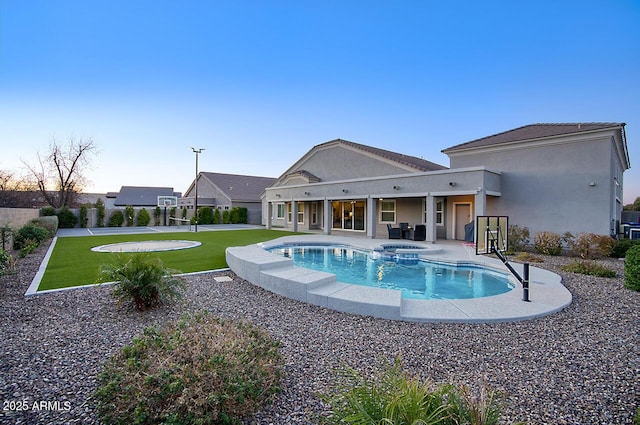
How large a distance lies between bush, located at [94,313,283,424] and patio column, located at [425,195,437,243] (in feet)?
46.0

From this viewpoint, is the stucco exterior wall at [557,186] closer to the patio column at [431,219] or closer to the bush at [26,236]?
the patio column at [431,219]

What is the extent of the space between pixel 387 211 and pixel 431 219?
4.91 metres

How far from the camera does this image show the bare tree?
3181cm

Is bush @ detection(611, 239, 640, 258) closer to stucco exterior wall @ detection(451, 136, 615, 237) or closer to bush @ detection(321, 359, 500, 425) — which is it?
stucco exterior wall @ detection(451, 136, 615, 237)

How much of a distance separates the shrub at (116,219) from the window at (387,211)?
2463 centimetres

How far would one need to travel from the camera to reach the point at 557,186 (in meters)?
14.6

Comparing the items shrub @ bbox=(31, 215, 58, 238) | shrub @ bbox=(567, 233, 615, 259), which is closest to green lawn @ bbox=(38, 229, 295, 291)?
shrub @ bbox=(31, 215, 58, 238)

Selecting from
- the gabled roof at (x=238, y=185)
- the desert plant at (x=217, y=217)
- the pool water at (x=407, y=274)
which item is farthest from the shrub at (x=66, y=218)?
the pool water at (x=407, y=274)

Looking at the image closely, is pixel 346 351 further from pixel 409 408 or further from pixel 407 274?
pixel 407 274

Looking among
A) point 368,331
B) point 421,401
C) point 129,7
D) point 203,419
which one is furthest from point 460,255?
point 129,7

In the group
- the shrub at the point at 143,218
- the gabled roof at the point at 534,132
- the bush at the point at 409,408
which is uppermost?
the gabled roof at the point at 534,132

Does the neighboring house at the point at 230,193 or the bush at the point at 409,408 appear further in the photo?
the neighboring house at the point at 230,193

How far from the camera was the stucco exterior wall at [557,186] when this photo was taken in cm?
1355

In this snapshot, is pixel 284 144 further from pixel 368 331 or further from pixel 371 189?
pixel 368 331
